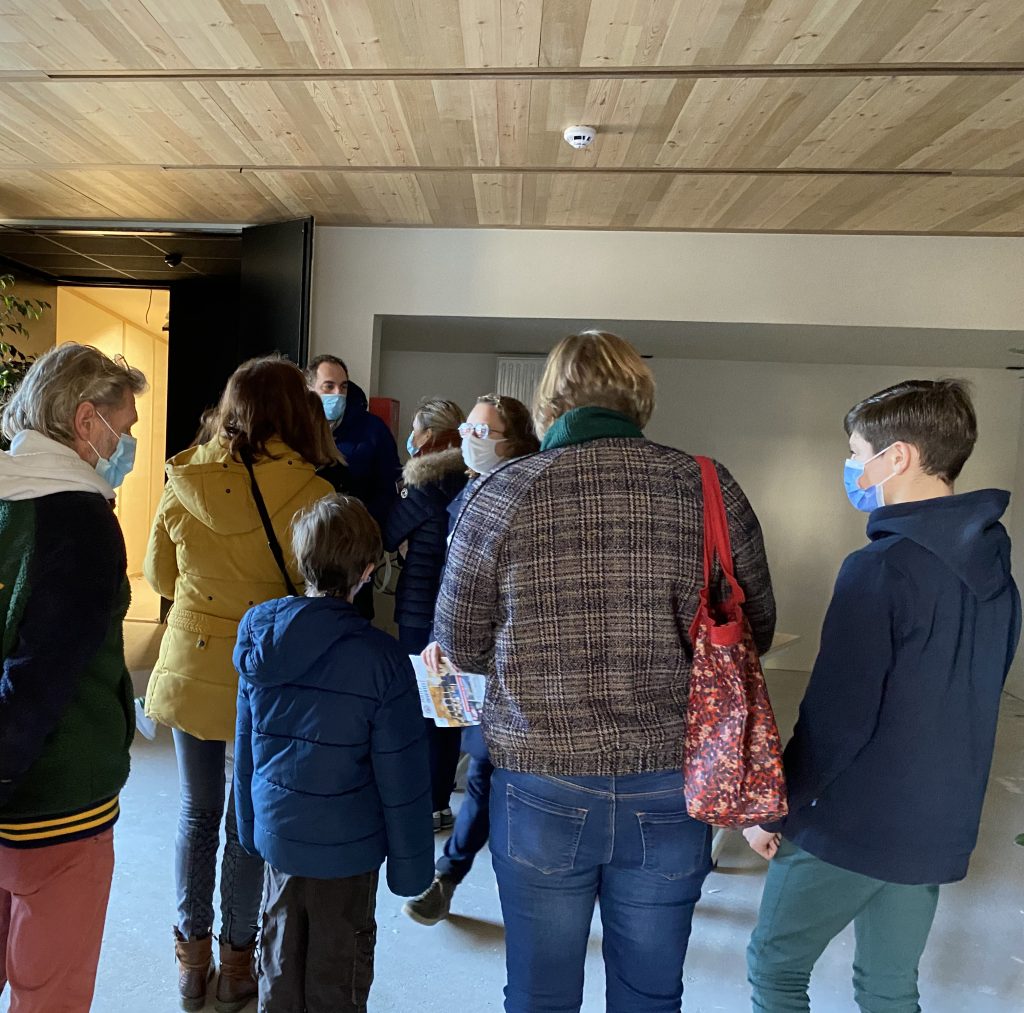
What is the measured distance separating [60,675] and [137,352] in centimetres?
858

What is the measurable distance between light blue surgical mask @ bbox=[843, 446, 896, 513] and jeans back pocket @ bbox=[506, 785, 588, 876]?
766 millimetres

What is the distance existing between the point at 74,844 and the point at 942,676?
4.74ft

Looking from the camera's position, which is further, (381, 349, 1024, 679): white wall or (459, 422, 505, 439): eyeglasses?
(381, 349, 1024, 679): white wall

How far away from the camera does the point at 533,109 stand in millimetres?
2900

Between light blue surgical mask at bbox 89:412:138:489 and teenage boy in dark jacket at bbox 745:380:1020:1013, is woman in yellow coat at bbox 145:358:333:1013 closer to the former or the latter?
light blue surgical mask at bbox 89:412:138:489

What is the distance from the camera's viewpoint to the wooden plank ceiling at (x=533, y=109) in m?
2.32

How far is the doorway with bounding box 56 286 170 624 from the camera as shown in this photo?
7230 millimetres

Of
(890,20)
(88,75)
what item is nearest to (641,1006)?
(890,20)

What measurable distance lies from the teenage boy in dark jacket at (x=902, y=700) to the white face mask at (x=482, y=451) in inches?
46.9

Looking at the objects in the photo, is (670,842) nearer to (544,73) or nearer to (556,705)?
(556,705)

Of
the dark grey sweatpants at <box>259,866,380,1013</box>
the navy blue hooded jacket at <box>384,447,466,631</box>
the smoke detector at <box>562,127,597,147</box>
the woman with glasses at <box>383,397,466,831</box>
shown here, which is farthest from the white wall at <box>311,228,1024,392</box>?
the dark grey sweatpants at <box>259,866,380,1013</box>

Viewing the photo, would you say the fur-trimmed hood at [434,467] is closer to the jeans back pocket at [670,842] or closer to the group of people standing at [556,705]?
the group of people standing at [556,705]

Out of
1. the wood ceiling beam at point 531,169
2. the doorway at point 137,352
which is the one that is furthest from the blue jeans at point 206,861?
the doorway at point 137,352

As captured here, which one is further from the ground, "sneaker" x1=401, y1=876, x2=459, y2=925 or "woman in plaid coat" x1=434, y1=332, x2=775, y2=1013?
"woman in plaid coat" x1=434, y1=332, x2=775, y2=1013
